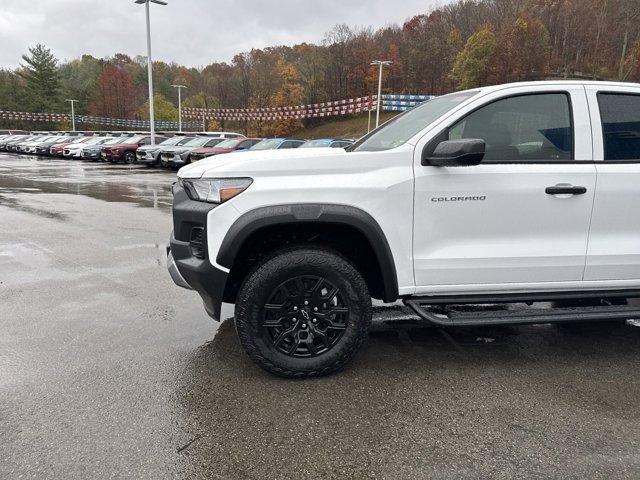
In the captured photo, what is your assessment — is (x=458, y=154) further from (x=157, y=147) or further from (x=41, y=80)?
(x=41, y=80)

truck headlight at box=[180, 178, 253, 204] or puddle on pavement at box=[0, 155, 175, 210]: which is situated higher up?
truck headlight at box=[180, 178, 253, 204]

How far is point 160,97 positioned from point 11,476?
298ft

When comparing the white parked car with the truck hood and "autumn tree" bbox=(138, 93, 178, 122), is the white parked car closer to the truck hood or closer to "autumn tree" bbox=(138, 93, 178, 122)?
the truck hood

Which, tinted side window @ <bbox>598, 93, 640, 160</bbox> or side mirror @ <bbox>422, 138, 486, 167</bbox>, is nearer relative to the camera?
side mirror @ <bbox>422, 138, 486, 167</bbox>

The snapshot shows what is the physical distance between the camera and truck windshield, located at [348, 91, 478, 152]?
131 inches

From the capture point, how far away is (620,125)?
3.42 meters

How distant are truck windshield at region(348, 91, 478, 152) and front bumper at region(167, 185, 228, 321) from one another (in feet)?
4.16

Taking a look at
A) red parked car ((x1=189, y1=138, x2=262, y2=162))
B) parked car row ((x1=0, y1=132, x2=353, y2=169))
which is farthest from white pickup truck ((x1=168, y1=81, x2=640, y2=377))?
red parked car ((x1=189, y1=138, x2=262, y2=162))

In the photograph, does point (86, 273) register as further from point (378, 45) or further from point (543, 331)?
point (378, 45)

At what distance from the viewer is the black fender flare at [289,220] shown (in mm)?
2967

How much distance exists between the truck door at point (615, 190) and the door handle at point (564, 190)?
16 cm

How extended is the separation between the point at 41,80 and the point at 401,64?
188 feet

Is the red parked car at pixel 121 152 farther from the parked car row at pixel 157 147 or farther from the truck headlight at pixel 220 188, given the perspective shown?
the truck headlight at pixel 220 188

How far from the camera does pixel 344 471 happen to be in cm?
232
